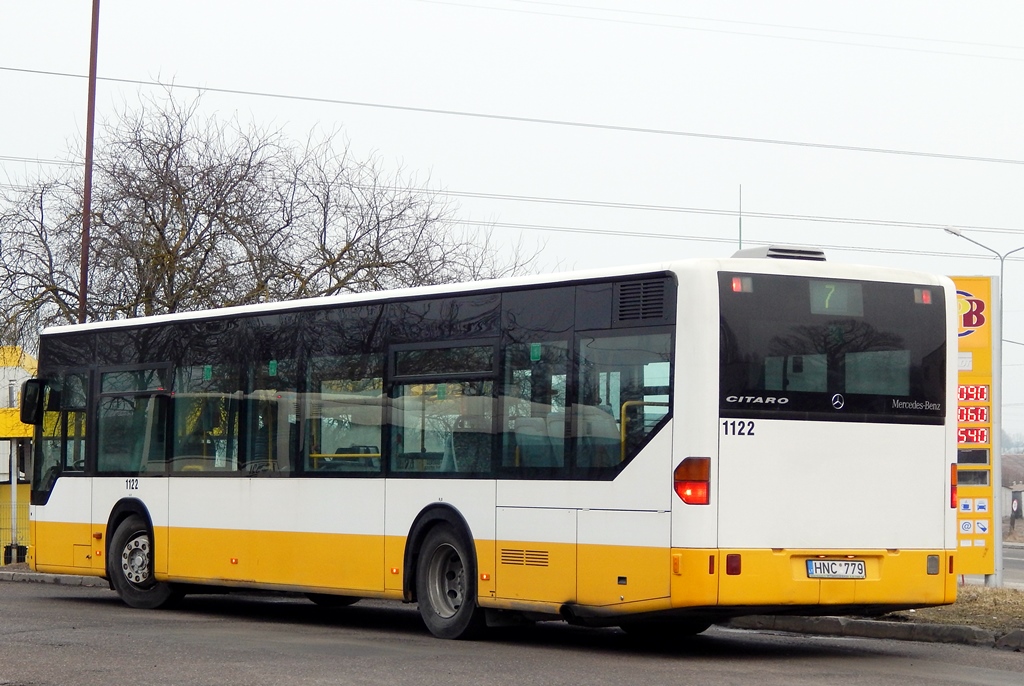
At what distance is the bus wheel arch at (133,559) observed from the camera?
17.1 meters

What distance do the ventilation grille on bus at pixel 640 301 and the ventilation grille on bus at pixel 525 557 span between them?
77.9 inches

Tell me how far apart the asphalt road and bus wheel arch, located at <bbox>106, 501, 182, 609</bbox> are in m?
1.49

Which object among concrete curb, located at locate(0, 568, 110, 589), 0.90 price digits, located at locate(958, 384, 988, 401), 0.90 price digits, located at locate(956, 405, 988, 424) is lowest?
concrete curb, located at locate(0, 568, 110, 589)

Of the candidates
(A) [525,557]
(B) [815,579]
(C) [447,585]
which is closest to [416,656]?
(A) [525,557]

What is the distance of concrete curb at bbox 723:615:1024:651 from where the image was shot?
40.9ft

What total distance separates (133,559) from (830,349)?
29.2ft

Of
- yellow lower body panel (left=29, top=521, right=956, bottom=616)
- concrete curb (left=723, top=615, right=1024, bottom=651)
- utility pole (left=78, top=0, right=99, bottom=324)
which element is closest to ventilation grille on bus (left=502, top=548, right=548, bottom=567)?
yellow lower body panel (left=29, top=521, right=956, bottom=616)

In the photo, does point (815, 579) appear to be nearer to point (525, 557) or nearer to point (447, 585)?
point (525, 557)

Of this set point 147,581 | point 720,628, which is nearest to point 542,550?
point 720,628

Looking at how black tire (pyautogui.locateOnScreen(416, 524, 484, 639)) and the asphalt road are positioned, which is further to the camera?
black tire (pyautogui.locateOnScreen(416, 524, 484, 639))

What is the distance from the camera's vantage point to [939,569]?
468 inches

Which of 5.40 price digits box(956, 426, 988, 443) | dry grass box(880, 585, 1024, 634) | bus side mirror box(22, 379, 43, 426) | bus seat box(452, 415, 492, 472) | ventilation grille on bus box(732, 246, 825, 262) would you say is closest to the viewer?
ventilation grille on bus box(732, 246, 825, 262)

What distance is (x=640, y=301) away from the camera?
1168cm

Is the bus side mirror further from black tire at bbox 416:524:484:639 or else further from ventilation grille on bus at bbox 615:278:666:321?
ventilation grille on bus at bbox 615:278:666:321
